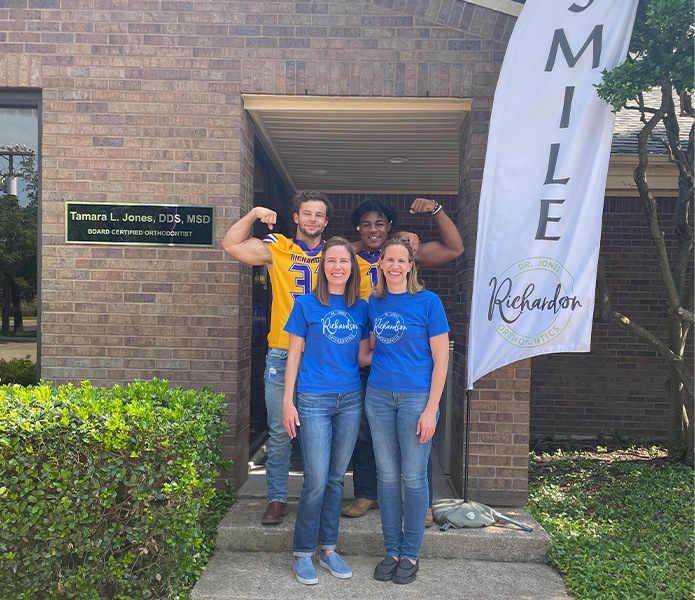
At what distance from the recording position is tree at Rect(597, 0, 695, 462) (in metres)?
3.82

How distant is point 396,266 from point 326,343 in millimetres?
576

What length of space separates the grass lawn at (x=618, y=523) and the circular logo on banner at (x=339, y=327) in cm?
191

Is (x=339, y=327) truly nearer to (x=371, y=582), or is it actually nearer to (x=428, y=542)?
(x=371, y=582)

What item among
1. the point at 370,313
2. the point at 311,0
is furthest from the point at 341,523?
the point at 311,0

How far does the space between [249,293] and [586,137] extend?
2745 millimetres

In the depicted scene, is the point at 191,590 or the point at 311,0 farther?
the point at 311,0

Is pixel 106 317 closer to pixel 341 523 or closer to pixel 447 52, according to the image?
pixel 341 523

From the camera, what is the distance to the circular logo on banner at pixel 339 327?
3.41m

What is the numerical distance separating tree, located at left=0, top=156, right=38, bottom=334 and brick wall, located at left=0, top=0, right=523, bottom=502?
0.22 metres

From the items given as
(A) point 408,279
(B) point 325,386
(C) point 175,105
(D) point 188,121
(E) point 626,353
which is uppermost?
(C) point 175,105

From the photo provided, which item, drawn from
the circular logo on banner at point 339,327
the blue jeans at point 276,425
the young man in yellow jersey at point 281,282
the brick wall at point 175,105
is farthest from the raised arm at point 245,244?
the circular logo on banner at point 339,327

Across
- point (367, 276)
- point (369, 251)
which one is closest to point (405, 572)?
point (367, 276)

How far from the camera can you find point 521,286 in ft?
13.2

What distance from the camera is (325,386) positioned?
134 inches
